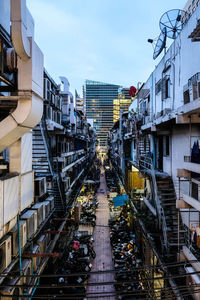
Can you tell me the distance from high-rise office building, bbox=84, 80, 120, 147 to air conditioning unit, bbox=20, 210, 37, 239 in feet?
477

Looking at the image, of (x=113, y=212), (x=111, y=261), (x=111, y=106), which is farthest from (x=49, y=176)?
(x=111, y=106)

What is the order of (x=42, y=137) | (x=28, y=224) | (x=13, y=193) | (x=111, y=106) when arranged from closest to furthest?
(x=13, y=193) → (x=28, y=224) → (x=42, y=137) → (x=111, y=106)

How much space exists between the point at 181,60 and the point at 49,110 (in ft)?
29.1

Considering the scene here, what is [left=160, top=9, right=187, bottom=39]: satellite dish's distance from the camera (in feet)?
37.6

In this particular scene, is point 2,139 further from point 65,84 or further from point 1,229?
point 65,84

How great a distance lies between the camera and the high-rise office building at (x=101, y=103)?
154 m

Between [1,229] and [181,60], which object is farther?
[181,60]

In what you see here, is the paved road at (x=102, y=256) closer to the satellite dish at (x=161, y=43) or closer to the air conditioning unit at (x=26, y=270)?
the air conditioning unit at (x=26, y=270)

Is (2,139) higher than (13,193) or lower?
higher

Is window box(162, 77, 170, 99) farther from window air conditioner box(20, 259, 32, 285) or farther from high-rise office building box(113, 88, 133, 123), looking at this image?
high-rise office building box(113, 88, 133, 123)

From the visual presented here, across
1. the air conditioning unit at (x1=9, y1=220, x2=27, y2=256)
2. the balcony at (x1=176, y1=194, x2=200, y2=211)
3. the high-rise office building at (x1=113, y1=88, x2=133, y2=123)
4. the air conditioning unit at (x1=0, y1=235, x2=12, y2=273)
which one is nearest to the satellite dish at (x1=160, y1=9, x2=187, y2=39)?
the balcony at (x1=176, y1=194, x2=200, y2=211)

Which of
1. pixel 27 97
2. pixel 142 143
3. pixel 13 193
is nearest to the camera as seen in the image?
pixel 27 97

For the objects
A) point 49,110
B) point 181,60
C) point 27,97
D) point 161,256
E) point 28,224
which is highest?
point 181,60

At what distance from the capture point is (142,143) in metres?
20.4
